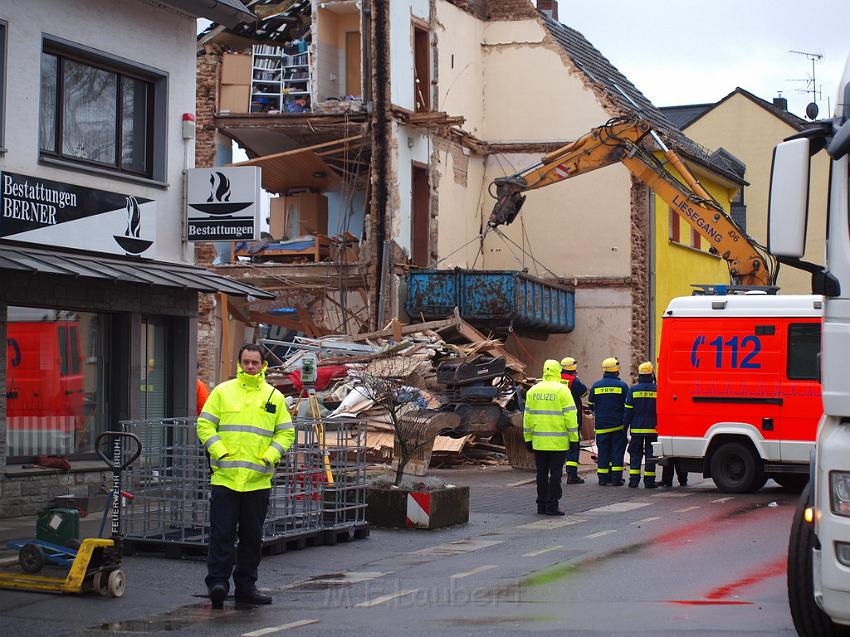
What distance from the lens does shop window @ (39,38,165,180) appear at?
49.9ft

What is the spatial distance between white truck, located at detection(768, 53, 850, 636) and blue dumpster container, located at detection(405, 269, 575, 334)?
68.1 feet

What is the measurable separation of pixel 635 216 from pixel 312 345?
35.4 ft

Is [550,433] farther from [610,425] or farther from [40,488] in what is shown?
[40,488]

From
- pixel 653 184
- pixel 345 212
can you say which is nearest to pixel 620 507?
pixel 653 184

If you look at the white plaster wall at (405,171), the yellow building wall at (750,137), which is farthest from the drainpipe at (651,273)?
the yellow building wall at (750,137)

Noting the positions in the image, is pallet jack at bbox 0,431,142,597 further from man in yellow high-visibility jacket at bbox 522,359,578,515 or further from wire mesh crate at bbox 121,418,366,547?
man in yellow high-visibility jacket at bbox 522,359,578,515

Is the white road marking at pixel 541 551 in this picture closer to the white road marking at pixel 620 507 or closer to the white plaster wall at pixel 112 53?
the white road marking at pixel 620 507

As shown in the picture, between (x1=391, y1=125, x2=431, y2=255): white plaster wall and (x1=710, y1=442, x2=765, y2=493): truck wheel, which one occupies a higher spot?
(x1=391, y1=125, x2=431, y2=255): white plaster wall

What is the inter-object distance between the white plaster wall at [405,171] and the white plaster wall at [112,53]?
479 inches

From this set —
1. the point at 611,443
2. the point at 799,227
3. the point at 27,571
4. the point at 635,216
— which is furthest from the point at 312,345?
the point at 799,227

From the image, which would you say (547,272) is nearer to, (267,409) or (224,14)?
(224,14)

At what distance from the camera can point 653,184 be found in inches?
961

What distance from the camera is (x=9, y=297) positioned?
14422 mm

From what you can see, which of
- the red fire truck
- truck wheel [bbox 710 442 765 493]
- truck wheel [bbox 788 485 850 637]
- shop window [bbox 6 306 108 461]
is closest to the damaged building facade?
shop window [bbox 6 306 108 461]
